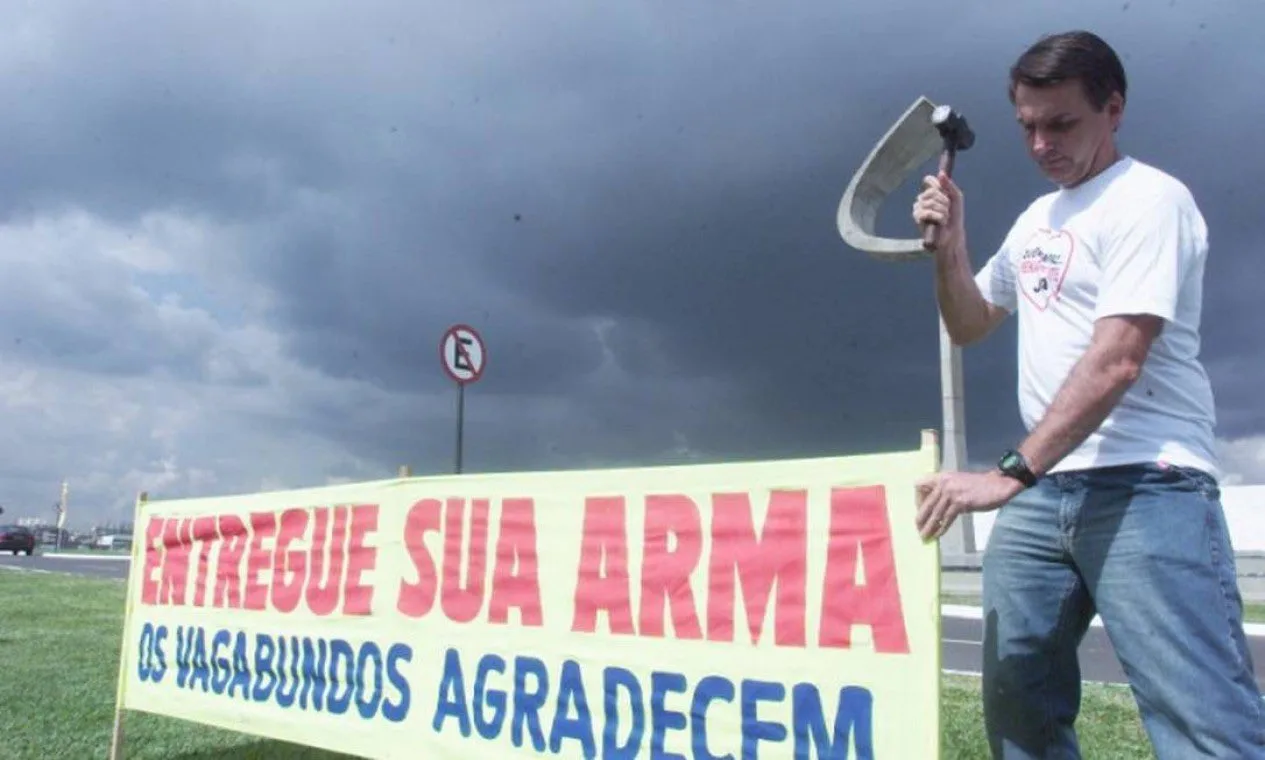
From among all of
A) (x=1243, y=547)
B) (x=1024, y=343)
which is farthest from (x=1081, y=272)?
(x=1243, y=547)

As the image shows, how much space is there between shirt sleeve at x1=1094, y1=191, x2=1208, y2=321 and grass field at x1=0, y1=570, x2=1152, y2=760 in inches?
129

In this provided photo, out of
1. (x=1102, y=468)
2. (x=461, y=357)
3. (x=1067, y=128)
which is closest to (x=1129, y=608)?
(x=1102, y=468)

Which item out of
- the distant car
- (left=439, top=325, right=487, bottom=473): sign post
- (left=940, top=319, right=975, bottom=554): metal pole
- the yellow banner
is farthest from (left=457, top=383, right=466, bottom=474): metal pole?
the distant car

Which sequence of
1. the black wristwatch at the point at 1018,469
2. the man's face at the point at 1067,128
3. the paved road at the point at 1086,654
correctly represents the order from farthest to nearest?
the paved road at the point at 1086,654 < the man's face at the point at 1067,128 < the black wristwatch at the point at 1018,469

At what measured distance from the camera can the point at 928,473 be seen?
269 centimetres

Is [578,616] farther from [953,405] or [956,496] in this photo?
[953,405]

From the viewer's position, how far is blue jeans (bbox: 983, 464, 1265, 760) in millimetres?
2061

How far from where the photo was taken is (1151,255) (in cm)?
215

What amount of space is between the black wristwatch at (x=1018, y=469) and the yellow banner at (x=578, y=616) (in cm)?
50

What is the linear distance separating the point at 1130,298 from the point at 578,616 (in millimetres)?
1948

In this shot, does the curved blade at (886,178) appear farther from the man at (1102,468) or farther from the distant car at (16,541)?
the distant car at (16,541)

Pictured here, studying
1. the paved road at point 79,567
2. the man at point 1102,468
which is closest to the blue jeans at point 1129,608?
the man at point 1102,468

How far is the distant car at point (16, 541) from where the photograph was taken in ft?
159

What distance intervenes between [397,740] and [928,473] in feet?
7.38
